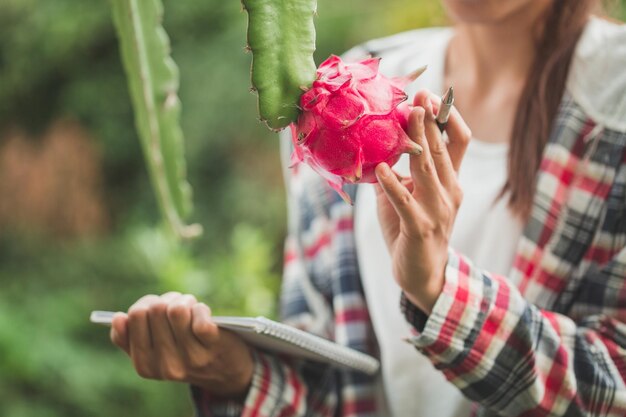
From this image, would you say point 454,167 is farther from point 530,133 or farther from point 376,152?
point 530,133

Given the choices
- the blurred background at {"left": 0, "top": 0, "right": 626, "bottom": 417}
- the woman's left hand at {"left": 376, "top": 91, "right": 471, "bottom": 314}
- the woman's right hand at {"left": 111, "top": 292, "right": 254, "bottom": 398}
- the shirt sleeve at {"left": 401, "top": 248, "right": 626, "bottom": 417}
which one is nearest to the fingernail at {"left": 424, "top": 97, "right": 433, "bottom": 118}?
the woman's left hand at {"left": 376, "top": 91, "right": 471, "bottom": 314}

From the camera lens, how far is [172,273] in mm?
1674

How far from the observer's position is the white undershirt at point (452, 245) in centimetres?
88

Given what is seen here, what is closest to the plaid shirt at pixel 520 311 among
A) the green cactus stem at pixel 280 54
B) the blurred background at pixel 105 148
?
the green cactus stem at pixel 280 54

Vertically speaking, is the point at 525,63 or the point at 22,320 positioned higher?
the point at 525,63

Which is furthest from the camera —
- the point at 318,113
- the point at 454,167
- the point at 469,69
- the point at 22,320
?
the point at 22,320

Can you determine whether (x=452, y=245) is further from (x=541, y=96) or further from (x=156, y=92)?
(x=156, y=92)

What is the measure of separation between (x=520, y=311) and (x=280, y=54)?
337 mm

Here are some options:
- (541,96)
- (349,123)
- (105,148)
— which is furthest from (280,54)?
(105,148)

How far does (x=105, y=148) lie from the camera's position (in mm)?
2398

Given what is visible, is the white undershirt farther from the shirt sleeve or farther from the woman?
the shirt sleeve

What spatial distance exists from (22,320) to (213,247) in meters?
0.53

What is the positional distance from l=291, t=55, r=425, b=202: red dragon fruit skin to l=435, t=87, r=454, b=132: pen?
0.04 metres

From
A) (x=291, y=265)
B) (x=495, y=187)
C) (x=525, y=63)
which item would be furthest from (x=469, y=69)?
(x=291, y=265)
